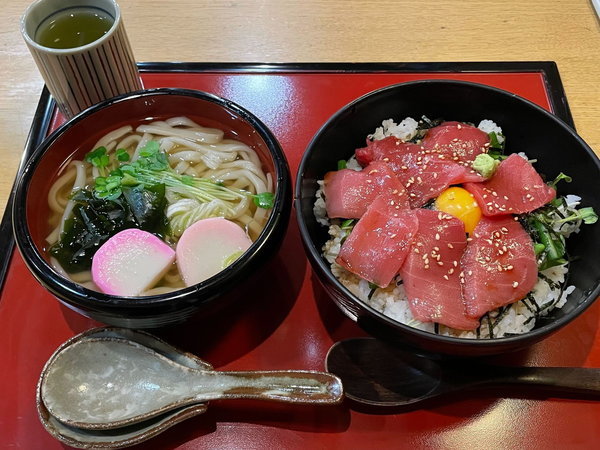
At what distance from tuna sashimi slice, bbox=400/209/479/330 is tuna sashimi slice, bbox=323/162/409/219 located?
0.43 ft

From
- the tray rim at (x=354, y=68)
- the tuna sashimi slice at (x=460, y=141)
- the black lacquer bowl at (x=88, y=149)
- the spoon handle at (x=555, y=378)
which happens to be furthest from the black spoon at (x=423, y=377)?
the tray rim at (x=354, y=68)

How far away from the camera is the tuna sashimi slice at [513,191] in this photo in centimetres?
143

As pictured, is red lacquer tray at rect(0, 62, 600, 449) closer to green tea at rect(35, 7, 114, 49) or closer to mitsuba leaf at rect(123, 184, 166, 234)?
mitsuba leaf at rect(123, 184, 166, 234)

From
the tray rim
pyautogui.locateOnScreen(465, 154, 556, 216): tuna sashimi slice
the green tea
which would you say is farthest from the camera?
the tray rim

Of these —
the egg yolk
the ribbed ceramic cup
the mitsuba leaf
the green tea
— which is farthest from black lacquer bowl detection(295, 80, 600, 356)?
the green tea

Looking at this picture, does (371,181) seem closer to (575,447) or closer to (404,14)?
(575,447)

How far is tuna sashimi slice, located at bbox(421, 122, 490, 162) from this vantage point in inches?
61.1

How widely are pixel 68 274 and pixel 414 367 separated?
38.2 inches

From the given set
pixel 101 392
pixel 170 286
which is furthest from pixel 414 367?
pixel 101 392

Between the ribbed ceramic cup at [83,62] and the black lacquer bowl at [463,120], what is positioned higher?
the ribbed ceramic cup at [83,62]

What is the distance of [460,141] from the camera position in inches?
61.7

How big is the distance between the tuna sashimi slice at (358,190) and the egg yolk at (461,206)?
10 centimetres

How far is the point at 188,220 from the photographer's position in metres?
1.55

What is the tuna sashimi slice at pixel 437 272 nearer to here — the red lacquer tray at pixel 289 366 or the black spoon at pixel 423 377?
the black spoon at pixel 423 377
